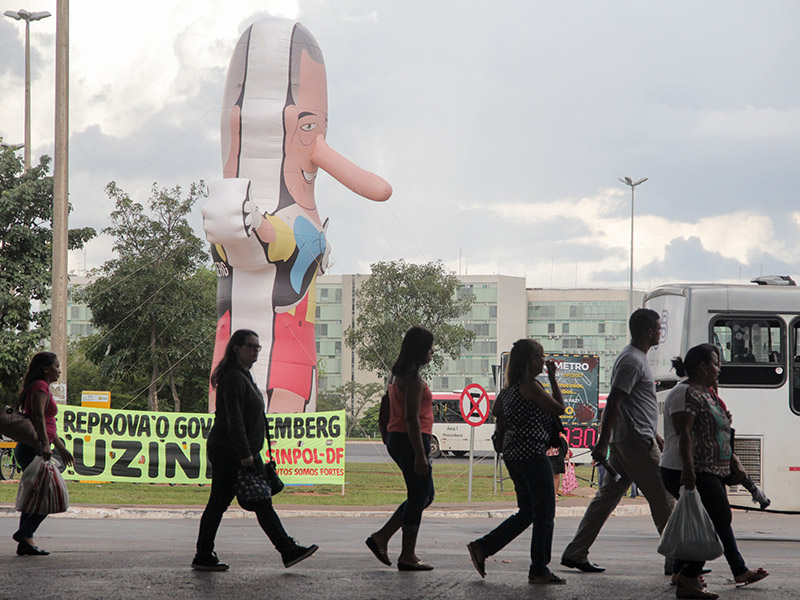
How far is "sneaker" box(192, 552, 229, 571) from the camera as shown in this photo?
7.88 metres

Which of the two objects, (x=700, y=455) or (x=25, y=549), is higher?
(x=700, y=455)

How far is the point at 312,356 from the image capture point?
21.7 m

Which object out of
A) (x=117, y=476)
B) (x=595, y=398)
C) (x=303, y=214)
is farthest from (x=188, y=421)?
(x=595, y=398)

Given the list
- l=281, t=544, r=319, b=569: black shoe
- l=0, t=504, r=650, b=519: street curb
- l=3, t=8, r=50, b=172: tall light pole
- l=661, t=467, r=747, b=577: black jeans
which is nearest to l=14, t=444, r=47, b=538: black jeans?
l=281, t=544, r=319, b=569: black shoe

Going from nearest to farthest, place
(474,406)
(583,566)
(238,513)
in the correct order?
(583,566) < (238,513) < (474,406)

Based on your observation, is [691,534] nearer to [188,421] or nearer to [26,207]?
[188,421]

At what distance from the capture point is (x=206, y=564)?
26.0ft

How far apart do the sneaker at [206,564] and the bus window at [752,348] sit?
27.5ft

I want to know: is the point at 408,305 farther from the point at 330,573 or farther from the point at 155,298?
the point at 330,573

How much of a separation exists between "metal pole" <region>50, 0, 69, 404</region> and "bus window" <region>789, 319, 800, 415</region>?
10.7m

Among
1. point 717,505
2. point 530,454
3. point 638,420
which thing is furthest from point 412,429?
point 717,505

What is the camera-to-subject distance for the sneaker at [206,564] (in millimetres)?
7883

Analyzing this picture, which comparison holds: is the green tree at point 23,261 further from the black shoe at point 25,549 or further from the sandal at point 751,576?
the sandal at point 751,576

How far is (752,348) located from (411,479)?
7965 millimetres
